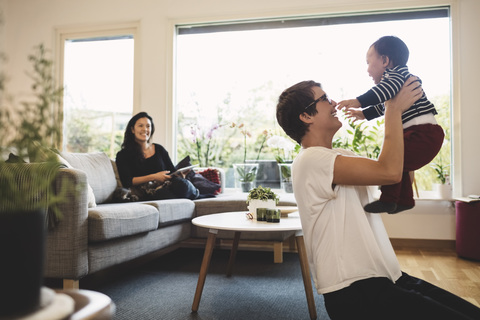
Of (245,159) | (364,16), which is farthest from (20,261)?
(364,16)

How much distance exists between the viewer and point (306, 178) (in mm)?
1253

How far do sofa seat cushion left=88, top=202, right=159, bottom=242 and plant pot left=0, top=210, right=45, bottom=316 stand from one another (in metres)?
1.84

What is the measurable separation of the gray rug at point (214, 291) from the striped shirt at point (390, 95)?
42.6 inches

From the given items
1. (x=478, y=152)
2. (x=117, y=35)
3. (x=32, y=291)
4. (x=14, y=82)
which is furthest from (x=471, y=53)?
(x=14, y=82)

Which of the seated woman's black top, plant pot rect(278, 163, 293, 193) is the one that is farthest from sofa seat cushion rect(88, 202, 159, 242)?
plant pot rect(278, 163, 293, 193)

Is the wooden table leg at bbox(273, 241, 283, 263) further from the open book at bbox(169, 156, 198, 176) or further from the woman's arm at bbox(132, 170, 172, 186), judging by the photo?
the woman's arm at bbox(132, 170, 172, 186)

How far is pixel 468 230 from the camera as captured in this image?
353cm

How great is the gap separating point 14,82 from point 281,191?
362 cm

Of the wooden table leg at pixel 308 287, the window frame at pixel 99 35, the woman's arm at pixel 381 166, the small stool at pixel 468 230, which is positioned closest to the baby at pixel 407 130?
the woman's arm at pixel 381 166

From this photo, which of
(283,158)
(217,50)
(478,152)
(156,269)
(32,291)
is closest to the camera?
(32,291)

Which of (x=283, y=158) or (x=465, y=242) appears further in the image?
(x=283, y=158)

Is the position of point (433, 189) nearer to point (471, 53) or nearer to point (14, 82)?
point (471, 53)

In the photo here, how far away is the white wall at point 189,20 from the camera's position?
157 inches

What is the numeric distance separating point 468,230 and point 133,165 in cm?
302
